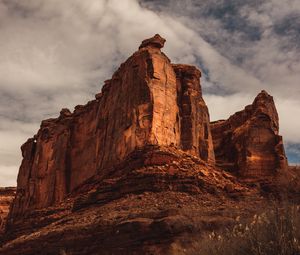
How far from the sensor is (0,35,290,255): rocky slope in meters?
32.1

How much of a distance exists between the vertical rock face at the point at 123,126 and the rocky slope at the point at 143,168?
10 cm

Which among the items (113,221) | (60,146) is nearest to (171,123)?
(113,221)

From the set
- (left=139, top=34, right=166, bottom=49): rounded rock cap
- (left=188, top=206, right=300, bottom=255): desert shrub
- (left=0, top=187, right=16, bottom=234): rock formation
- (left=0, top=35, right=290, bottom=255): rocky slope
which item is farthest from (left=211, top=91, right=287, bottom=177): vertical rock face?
(left=0, top=187, right=16, bottom=234): rock formation

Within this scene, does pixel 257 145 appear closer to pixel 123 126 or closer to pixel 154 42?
pixel 154 42

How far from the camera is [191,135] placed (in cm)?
4862

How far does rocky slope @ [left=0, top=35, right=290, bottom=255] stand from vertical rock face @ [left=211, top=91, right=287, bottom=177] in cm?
10

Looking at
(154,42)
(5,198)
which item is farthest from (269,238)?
(5,198)

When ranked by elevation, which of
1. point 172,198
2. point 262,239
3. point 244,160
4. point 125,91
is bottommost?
point 262,239

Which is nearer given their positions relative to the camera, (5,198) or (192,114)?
(192,114)

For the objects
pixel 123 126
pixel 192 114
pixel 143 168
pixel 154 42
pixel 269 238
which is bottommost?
pixel 269 238

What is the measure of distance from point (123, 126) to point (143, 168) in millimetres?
7959

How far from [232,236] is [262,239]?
152cm

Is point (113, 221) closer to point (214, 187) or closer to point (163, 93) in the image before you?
point (214, 187)

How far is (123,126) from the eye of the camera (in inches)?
1844
